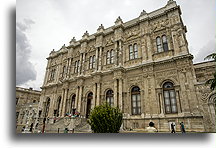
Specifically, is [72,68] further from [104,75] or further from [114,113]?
[114,113]

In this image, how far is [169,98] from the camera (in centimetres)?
1069

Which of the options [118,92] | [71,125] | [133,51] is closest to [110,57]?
[133,51]

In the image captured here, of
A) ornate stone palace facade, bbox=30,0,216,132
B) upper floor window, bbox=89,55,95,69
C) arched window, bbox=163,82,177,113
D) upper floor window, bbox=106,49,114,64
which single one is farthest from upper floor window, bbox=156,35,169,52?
upper floor window, bbox=89,55,95,69

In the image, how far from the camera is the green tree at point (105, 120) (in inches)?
226

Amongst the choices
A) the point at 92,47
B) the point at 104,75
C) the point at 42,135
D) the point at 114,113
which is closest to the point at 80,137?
the point at 42,135

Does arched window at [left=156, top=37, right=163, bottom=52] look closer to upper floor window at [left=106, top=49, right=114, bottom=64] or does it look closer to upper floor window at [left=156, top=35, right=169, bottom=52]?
upper floor window at [left=156, top=35, right=169, bottom=52]

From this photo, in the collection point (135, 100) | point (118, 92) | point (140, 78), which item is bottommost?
point (135, 100)

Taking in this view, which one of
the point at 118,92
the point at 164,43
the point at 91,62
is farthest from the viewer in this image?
the point at 91,62

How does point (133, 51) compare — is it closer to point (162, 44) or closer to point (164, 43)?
point (162, 44)

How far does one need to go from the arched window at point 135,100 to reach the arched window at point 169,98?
6.84 feet

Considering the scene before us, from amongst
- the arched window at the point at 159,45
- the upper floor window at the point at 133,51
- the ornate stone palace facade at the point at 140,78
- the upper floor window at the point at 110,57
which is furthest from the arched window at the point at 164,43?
the upper floor window at the point at 110,57

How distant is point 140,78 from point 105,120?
7.05 m

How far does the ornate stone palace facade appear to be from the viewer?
9742 mm

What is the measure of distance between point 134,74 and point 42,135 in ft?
30.7
